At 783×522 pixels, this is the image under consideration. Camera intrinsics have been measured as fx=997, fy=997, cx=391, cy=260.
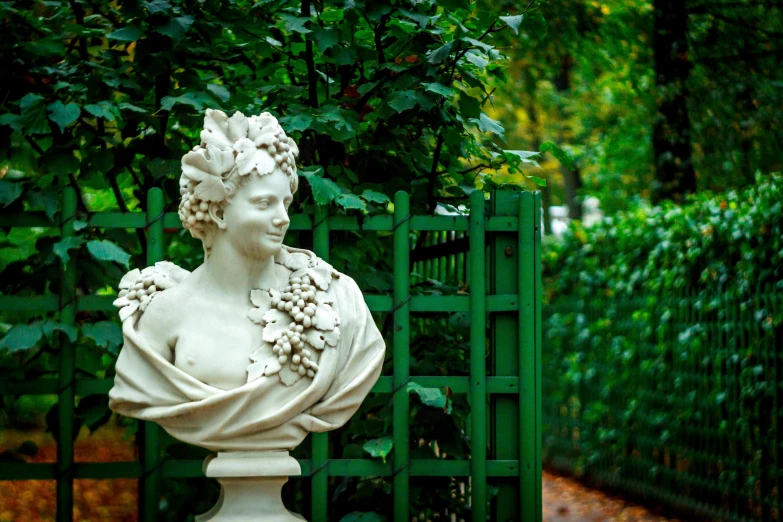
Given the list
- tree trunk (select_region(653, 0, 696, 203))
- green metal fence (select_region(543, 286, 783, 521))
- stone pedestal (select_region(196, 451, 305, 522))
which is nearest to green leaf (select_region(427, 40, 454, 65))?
stone pedestal (select_region(196, 451, 305, 522))

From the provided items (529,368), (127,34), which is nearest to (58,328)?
(127,34)

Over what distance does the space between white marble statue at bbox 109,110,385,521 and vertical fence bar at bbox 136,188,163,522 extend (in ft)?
1.74

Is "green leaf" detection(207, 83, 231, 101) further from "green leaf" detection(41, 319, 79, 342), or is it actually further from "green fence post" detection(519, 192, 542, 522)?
"green fence post" detection(519, 192, 542, 522)

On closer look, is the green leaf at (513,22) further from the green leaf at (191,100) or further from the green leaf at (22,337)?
the green leaf at (22,337)

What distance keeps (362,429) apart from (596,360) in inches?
200

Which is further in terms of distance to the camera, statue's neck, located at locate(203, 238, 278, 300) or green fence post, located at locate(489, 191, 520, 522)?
green fence post, located at locate(489, 191, 520, 522)

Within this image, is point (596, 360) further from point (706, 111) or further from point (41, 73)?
point (41, 73)

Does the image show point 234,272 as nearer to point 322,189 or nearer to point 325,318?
point 325,318

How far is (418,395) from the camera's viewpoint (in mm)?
4117

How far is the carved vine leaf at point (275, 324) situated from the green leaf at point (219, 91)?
58.0 inches

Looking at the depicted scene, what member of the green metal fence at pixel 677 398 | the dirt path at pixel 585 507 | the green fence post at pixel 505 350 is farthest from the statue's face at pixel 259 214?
the dirt path at pixel 585 507

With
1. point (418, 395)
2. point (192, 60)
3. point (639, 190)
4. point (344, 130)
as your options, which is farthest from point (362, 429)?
point (639, 190)

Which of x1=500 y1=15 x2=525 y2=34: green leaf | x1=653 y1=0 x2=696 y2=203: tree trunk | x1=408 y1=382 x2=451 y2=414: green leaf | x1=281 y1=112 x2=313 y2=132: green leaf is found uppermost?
x1=653 y1=0 x2=696 y2=203: tree trunk

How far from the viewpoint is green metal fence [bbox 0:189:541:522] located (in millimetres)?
3932
